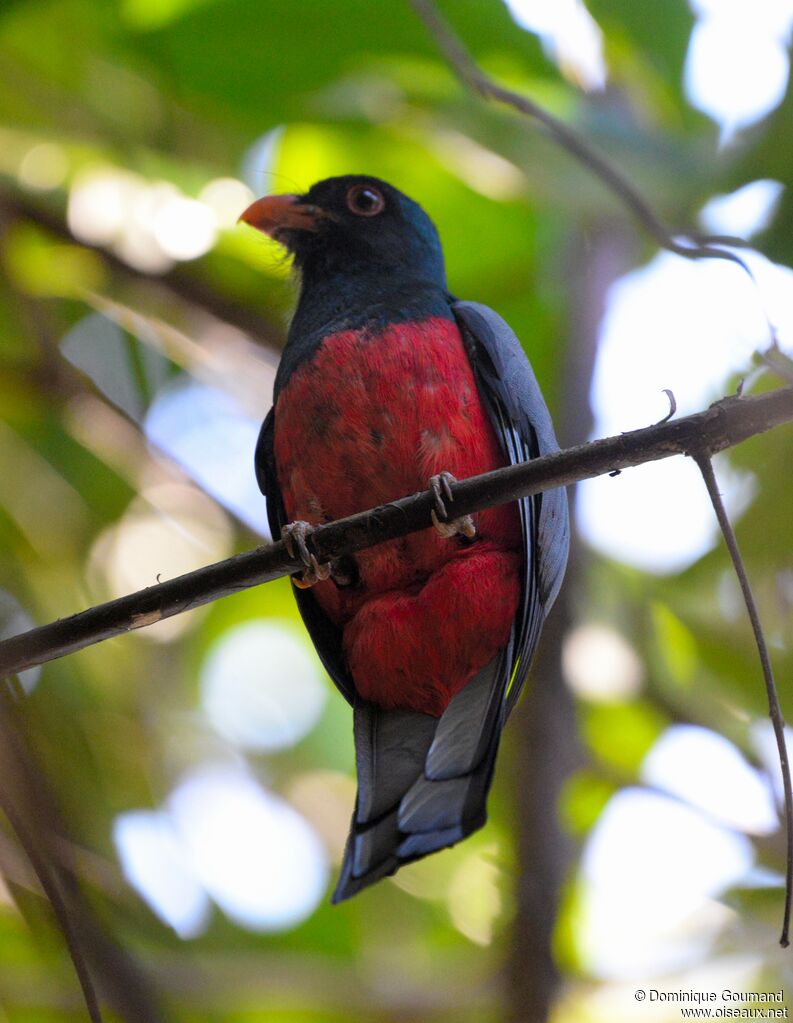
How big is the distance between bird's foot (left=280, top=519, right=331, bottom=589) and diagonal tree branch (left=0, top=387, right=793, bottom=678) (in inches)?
5.5

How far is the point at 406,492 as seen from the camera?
3021 millimetres

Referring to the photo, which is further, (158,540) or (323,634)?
(158,540)

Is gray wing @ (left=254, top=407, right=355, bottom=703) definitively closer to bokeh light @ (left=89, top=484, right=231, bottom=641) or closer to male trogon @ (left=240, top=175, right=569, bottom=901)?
male trogon @ (left=240, top=175, right=569, bottom=901)

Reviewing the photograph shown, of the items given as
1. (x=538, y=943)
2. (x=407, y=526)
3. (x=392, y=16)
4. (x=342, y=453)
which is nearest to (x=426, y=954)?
(x=538, y=943)

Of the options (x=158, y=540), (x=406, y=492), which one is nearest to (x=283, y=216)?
(x=406, y=492)

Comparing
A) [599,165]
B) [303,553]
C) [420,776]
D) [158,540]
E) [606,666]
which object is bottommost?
[420,776]

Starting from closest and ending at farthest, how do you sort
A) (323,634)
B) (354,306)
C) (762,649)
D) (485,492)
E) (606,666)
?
(762,649) < (485,492) < (323,634) < (354,306) < (606,666)

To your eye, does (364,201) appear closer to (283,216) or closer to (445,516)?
A: (283,216)

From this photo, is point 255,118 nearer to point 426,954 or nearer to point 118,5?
point 118,5

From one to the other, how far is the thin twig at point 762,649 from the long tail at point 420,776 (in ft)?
2.68

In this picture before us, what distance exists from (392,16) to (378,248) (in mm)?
1365

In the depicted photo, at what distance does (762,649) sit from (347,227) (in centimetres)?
240

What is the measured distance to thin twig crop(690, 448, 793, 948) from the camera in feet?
6.44

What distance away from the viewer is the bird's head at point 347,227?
389 cm
